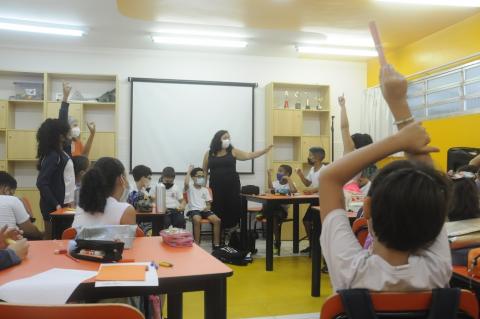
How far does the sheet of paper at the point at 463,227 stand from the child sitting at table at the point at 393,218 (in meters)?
1.15

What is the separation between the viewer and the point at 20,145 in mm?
6219

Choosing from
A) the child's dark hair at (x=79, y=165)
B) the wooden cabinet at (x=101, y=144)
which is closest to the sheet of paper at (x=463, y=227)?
the child's dark hair at (x=79, y=165)

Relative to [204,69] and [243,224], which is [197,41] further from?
[243,224]

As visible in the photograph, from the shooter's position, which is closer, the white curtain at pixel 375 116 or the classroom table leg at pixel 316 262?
the classroom table leg at pixel 316 262

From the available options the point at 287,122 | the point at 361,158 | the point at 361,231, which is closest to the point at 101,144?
the point at 287,122

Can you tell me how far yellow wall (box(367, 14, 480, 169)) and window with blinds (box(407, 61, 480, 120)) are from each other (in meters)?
0.13

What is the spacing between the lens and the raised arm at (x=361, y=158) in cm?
96

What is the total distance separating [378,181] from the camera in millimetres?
1025

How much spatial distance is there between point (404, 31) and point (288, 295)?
4.09 m

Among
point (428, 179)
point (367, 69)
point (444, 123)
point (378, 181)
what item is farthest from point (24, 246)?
point (367, 69)

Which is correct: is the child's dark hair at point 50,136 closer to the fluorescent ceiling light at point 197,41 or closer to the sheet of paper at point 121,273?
the sheet of paper at point 121,273

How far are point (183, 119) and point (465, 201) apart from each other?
5.21 meters

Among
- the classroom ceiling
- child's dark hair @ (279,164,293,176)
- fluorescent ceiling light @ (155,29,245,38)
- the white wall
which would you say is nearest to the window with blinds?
the classroom ceiling

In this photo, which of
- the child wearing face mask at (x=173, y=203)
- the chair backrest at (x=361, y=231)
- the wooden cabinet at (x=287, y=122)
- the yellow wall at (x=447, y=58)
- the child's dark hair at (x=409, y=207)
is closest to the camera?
the child's dark hair at (x=409, y=207)
